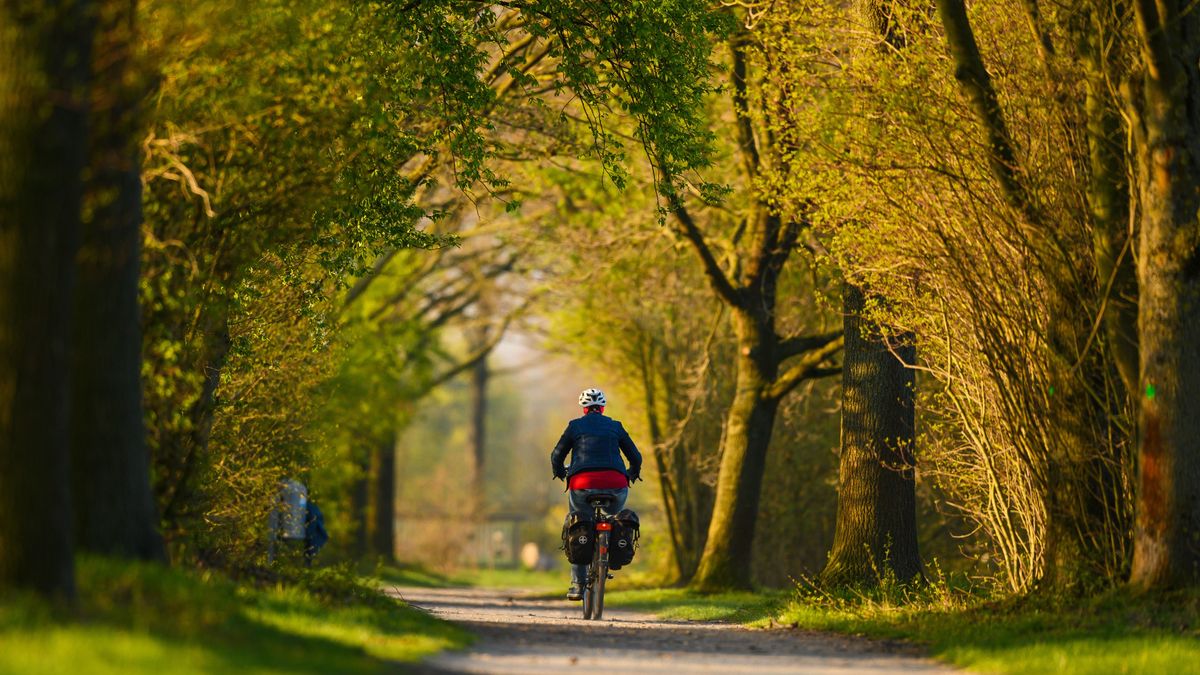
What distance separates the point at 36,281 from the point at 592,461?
8.14m

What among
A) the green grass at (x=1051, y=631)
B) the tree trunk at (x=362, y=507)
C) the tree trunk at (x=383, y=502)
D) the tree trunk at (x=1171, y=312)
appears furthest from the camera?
the tree trunk at (x=383, y=502)

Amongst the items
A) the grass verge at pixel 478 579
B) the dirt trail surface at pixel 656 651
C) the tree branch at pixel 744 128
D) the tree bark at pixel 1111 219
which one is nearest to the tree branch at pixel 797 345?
the tree branch at pixel 744 128

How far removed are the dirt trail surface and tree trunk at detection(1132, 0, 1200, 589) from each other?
7.41ft

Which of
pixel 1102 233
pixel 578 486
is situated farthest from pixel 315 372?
pixel 1102 233

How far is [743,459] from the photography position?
78.6 feet

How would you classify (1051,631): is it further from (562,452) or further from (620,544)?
(562,452)

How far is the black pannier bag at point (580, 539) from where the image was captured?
15.9 meters

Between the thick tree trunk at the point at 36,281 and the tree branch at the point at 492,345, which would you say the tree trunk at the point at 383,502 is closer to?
the tree branch at the point at 492,345

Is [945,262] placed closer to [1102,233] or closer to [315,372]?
[1102,233]

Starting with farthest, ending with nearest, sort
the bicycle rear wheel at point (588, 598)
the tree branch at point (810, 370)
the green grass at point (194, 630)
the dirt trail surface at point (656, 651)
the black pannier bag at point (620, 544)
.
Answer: the tree branch at point (810, 370) → the bicycle rear wheel at point (588, 598) → the black pannier bag at point (620, 544) → the dirt trail surface at point (656, 651) → the green grass at point (194, 630)

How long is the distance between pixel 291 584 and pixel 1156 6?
26.4ft

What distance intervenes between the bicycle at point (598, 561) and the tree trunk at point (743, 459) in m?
7.63

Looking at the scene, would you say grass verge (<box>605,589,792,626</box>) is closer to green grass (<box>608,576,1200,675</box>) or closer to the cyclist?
green grass (<box>608,576,1200,675</box>)

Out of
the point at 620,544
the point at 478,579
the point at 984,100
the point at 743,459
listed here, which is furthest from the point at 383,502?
the point at 984,100
